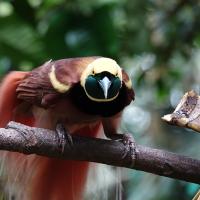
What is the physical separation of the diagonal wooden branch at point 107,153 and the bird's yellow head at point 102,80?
0.46ft

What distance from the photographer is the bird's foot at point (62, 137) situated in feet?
5.83

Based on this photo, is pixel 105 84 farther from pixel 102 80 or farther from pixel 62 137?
pixel 62 137

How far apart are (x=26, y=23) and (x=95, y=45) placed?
0.32 meters

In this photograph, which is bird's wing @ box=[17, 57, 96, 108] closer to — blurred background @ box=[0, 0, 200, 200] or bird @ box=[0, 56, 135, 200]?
bird @ box=[0, 56, 135, 200]

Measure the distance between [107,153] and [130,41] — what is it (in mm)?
1401

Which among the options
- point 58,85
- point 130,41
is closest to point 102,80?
point 58,85

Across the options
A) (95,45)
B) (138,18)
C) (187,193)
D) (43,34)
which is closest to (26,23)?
(43,34)

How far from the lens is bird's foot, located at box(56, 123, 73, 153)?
178 centimetres

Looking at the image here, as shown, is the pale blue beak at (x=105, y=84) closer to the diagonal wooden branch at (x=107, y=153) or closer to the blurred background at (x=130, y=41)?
the diagonal wooden branch at (x=107, y=153)

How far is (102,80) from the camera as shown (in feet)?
6.12

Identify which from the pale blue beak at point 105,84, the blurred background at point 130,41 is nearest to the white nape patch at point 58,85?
the pale blue beak at point 105,84

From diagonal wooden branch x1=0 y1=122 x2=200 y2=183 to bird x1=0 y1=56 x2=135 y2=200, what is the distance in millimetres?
148

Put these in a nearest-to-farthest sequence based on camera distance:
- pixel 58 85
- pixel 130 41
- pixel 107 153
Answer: pixel 107 153 < pixel 58 85 < pixel 130 41

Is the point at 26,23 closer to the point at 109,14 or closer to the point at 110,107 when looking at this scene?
the point at 109,14
